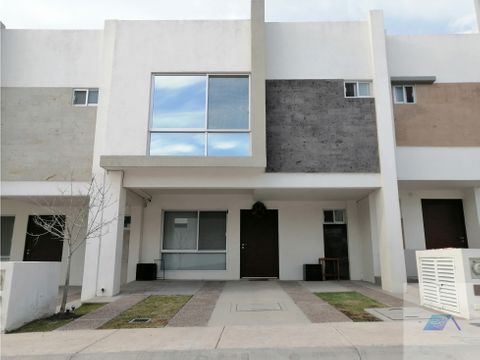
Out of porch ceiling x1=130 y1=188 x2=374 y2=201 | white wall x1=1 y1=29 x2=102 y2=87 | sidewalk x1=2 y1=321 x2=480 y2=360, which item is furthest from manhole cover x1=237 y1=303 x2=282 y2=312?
white wall x1=1 y1=29 x2=102 y2=87

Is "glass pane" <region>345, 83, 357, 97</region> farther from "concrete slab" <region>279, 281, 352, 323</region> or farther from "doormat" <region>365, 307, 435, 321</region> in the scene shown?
"doormat" <region>365, 307, 435, 321</region>

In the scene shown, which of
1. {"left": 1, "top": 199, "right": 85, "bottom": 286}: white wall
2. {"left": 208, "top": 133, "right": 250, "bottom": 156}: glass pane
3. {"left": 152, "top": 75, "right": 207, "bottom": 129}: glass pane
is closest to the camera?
{"left": 208, "top": 133, "right": 250, "bottom": 156}: glass pane

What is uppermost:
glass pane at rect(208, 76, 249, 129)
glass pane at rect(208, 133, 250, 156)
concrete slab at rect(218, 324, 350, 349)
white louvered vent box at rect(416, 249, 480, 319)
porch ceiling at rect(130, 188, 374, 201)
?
glass pane at rect(208, 76, 249, 129)

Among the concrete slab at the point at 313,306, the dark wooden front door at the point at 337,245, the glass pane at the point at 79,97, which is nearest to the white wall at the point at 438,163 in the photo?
the dark wooden front door at the point at 337,245

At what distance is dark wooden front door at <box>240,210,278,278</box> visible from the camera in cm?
1273

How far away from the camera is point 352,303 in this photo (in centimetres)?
803

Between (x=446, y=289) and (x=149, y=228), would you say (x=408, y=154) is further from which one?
(x=149, y=228)

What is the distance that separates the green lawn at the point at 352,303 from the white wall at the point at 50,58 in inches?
349

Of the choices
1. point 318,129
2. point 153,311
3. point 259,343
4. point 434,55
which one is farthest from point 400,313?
point 434,55

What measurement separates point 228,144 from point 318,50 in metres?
4.13

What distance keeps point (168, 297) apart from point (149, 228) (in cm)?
406

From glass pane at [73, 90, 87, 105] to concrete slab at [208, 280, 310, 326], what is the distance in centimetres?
688

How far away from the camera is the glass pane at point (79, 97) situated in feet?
35.4

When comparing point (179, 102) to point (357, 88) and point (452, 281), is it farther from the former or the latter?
point (452, 281)
